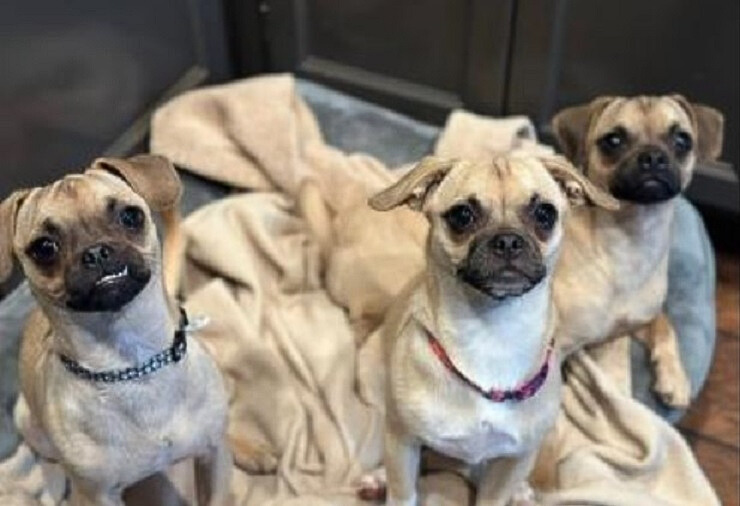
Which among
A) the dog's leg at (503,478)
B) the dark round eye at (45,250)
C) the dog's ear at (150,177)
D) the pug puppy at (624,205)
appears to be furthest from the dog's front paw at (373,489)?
the dark round eye at (45,250)

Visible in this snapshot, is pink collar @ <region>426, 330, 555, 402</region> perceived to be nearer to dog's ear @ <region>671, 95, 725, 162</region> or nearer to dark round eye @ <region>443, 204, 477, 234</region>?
dark round eye @ <region>443, 204, 477, 234</region>

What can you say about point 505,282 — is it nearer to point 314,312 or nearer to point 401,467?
point 401,467

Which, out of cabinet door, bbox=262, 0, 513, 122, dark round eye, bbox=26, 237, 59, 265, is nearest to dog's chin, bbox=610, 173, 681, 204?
cabinet door, bbox=262, 0, 513, 122

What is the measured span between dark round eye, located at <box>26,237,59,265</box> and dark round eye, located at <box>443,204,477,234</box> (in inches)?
19.8

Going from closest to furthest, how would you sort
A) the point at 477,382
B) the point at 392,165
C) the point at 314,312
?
the point at 477,382, the point at 314,312, the point at 392,165

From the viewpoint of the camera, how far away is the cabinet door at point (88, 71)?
1952mm

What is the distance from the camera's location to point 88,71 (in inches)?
83.3

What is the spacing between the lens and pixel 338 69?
2.50 m

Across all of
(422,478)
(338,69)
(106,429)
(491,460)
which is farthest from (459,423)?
(338,69)

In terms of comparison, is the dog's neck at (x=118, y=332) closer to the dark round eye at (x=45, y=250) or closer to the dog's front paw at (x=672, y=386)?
the dark round eye at (x=45, y=250)

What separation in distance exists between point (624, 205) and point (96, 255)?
2.78ft

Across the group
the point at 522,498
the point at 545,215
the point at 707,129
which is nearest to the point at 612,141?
the point at 707,129

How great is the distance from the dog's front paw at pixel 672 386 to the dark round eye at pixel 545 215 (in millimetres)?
606

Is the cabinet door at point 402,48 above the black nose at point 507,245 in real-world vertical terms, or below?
below
